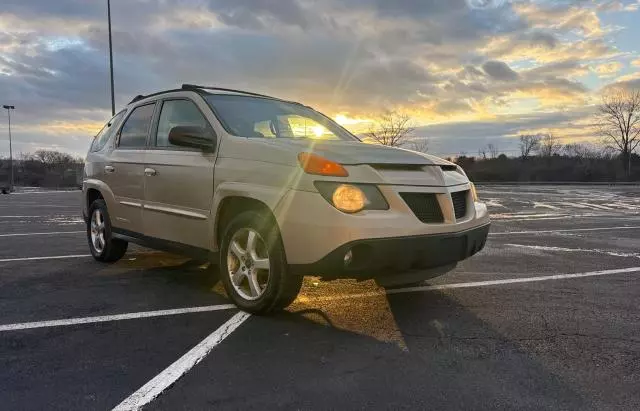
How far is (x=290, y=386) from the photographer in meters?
2.89

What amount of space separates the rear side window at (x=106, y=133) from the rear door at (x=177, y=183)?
1258 millimetres

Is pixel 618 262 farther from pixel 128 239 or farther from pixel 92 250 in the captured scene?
pixel 92 250

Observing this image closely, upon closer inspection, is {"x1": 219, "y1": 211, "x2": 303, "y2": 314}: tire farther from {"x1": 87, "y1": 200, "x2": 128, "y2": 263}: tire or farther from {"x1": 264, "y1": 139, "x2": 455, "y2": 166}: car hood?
{"x1": 87, "y1": 200, "x2": 128, "y2": 263}: tire

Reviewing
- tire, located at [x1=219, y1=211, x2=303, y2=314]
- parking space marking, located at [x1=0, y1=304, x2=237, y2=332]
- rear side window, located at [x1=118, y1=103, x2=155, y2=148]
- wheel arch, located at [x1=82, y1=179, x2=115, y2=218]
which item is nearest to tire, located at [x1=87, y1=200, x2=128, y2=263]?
wheel arch, located at [x1=82, y1=179, x2=115, y2=218]

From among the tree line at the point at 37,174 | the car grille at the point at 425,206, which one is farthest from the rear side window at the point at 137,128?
the tree line at the point at 37,174

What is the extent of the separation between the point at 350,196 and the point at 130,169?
2943 millimetres

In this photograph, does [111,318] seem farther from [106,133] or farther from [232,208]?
Answer: [106,133]

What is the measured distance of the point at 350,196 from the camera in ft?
12.2

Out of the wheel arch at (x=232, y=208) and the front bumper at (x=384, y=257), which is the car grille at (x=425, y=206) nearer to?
the front bumper at (x=384, y=257)

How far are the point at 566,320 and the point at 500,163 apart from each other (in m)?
68.5

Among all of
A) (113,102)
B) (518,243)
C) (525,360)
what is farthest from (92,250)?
(113,102)

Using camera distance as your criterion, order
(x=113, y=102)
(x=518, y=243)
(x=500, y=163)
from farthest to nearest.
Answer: (x=500, y=163) → (x=113, y=102) → (x=518, y=243)

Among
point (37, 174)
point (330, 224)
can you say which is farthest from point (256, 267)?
point (37, 174)

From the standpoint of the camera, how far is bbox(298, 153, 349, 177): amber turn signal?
3.75m
